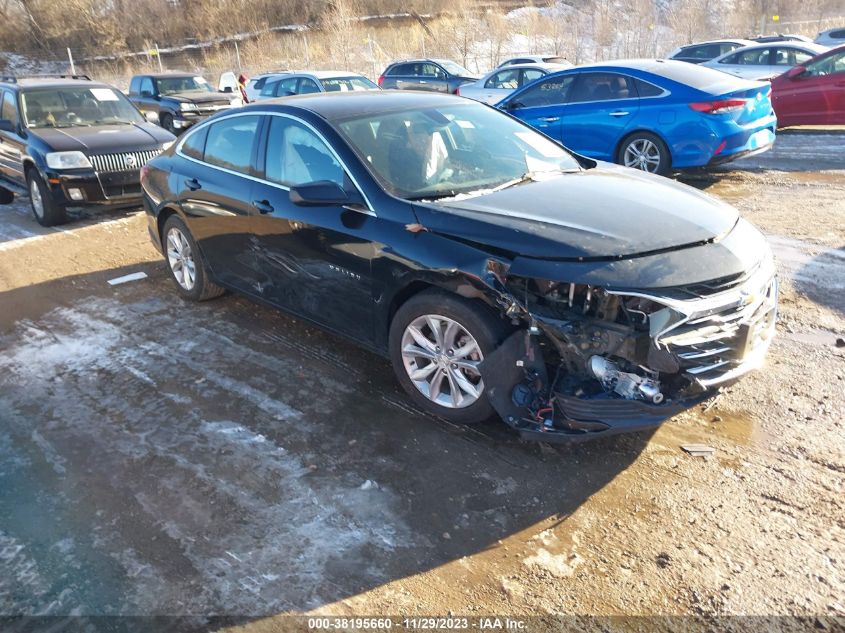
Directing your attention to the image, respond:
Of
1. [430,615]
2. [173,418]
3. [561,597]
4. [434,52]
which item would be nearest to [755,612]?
[561,597]

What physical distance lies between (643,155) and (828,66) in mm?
5783

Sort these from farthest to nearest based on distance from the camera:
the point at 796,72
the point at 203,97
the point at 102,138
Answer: the point at 203,97 → the point at 796,72 → the point at 102,138

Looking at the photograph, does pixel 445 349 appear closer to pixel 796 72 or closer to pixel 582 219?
pixel 582 219

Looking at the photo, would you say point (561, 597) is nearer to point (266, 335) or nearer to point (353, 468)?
point (353, 468)

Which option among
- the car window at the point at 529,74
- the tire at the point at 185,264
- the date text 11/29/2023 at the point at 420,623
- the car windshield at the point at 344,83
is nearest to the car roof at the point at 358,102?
the tire at the point at 185,264

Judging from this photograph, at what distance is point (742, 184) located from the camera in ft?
29.8

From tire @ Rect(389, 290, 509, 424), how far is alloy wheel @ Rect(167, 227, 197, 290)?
2669mm

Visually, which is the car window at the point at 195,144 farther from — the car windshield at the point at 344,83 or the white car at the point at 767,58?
the white car at the point at 767,58

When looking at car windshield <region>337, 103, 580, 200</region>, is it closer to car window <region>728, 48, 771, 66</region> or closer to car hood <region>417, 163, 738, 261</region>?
car hood <region>417, 163, 738, 261</region>

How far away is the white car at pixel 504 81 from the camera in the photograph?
1512 cm

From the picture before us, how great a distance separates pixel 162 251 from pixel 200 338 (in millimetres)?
1461

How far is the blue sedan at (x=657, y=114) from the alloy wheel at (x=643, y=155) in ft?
0.05

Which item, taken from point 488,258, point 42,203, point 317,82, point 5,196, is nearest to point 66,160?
point 42,203

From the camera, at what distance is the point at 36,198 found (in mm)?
8734
